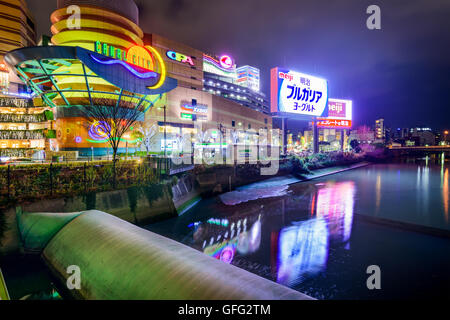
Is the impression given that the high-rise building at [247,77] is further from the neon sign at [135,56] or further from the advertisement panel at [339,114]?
the neon sign at [135,56]

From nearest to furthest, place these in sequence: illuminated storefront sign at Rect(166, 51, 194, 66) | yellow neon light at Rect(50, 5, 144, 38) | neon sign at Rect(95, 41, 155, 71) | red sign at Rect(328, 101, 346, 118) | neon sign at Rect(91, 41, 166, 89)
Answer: neon sign at Rect(91, 41, 166, 89), neon sign at Rect(95, 41, 155, 71), yellow neon light at Rect(50, 5, 144, 38), red sign at Rect(328, 101, 346, 118), illuminated storefront sign at Rect(166, 51, 194, 66)

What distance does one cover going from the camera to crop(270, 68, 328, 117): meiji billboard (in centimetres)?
2935

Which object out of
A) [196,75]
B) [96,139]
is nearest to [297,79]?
[96,139]

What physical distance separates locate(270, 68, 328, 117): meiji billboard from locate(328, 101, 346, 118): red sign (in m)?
9.06

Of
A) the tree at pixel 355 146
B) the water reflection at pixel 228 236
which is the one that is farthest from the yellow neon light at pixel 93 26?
the tree at pixel 355 146

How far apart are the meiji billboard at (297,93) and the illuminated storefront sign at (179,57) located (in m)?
39.2

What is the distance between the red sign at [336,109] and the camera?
4519 centimetres

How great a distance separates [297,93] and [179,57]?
4122cm

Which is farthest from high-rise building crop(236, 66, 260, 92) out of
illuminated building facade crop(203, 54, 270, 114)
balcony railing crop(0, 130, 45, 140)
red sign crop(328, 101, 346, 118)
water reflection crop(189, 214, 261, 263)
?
water reflection crop(189, 214, 261, 263)

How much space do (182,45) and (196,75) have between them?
8688 mm

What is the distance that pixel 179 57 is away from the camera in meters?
60.3

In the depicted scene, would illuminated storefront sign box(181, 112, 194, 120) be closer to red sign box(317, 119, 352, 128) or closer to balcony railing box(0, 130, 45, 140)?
balcony railing box(0, 130, 45, 140)

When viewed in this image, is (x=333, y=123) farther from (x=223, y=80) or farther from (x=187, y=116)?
(x=223, y=80)
